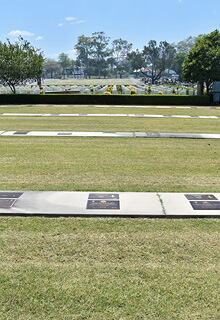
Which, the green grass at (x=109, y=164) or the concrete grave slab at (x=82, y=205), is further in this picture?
the green grass at (x=109, y=164)

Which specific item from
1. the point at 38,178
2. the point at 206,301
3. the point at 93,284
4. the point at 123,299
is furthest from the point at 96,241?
the point at 38,178

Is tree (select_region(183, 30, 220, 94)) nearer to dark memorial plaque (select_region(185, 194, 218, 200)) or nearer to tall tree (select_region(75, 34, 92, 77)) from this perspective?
dark memorial plaque (select_region(185, 194, 218, 200))

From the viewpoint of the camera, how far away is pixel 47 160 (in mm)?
8531

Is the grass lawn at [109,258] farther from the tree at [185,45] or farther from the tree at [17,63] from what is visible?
the tree at [185,45]

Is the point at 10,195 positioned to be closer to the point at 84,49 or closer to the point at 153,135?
the point at 153,135

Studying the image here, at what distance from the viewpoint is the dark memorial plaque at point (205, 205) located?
5.34m

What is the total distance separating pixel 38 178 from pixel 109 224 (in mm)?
2815

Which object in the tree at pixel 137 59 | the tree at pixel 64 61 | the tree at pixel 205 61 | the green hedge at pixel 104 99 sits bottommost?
the green hedge at pixel 104 99

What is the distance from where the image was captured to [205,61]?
29812 mm

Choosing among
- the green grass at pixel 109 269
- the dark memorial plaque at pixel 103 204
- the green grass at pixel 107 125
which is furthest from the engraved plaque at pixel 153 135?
the green grass at pixel 109 269

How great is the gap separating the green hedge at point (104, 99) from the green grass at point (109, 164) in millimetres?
17205

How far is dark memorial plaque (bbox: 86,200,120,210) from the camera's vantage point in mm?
5324

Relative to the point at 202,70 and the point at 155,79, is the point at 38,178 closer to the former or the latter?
the point at 202,70

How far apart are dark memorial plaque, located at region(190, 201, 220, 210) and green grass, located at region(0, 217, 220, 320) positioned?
45cm
